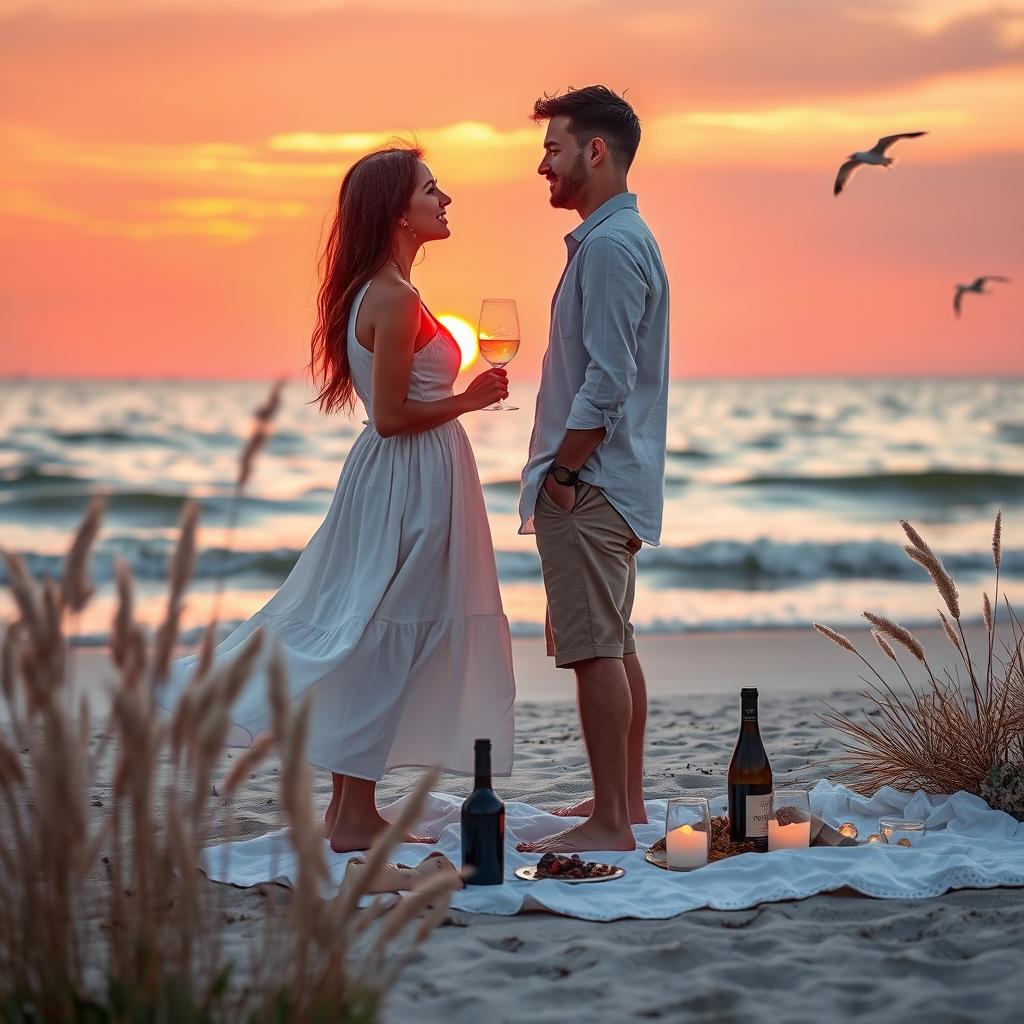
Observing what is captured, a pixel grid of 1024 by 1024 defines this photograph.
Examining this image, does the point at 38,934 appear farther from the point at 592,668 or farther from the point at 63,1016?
the point at 592,668

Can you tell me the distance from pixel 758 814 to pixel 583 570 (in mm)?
946

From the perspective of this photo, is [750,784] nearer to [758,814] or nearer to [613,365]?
[758,814]

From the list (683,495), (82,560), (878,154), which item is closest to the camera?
(82,560)

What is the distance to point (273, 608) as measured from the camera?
4.72 metres

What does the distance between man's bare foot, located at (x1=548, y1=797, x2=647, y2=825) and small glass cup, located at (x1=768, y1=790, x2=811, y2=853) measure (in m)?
0.61

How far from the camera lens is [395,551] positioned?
4582 mm

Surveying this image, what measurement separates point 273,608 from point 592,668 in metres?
1.08

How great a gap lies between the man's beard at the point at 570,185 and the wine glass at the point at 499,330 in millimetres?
451

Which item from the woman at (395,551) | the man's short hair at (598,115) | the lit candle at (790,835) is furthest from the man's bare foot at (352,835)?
the man's short hair at (598,115)

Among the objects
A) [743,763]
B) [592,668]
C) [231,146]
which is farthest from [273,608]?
[231,146]

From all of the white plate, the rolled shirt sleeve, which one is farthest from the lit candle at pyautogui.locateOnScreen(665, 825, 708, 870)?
the rolled shirt sleeve

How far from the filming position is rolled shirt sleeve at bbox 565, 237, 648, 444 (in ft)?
14.5

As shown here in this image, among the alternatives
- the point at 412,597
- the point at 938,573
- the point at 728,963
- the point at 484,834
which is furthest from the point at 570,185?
the point at 728,963

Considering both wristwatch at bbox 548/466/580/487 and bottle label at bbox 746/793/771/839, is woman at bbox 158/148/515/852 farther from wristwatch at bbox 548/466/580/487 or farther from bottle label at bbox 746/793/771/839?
bottle label at bbox 746/793/771/839
